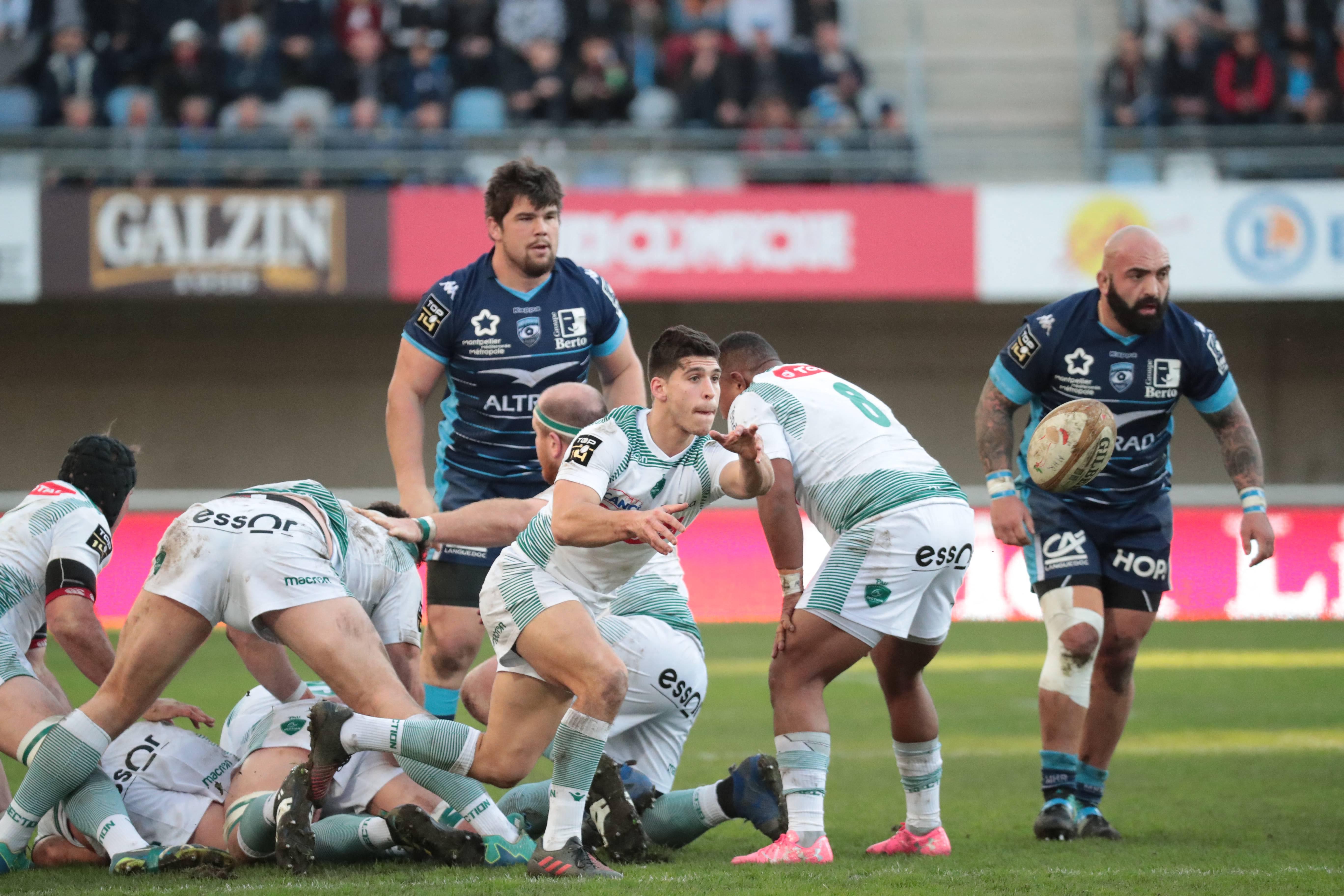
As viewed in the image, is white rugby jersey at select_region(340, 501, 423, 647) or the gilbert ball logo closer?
white rugby jersey at select_region(340, 501, 423, 647)

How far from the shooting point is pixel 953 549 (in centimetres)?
525

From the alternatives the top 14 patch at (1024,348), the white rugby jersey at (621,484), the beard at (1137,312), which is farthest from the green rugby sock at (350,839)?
the beard at (1137,312)

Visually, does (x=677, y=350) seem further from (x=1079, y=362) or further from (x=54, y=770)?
(x=54, y=770)

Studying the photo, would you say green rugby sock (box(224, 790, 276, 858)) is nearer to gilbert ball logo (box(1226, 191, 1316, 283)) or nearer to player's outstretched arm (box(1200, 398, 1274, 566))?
player's outstretched arm (box(1200, 398, 1274, 566))

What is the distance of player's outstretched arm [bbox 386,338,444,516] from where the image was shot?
20.1 ft

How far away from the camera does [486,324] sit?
20.5 feet

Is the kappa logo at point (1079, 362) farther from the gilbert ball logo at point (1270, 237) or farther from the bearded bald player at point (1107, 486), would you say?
the gilbert ball logo at point (1270, 237)

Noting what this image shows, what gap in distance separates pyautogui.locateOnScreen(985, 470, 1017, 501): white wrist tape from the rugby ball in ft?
0.42

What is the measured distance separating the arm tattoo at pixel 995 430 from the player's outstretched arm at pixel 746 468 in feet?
5.44

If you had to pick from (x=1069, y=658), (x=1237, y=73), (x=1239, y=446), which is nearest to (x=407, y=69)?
(x=1237, y=73)

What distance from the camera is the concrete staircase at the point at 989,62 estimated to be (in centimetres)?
1986

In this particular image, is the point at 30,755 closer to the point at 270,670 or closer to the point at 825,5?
the point at 270,670

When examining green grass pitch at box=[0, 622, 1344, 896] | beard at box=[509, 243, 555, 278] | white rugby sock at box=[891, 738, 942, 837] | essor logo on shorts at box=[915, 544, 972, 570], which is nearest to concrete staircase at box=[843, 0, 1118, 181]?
green grass pitch at box=[0, 622, 1344, 896]

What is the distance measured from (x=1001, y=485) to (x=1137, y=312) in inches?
35.4
